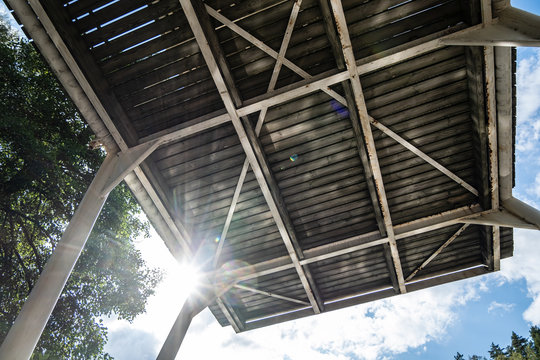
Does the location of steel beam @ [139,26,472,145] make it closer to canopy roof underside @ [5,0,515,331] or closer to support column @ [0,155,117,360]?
canopy roof underside @ [5,0,515,331]

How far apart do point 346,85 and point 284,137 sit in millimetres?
1516

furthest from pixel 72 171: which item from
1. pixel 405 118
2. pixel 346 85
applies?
pixel 405 118

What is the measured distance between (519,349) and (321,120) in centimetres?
7173

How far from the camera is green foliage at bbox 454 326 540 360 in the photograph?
47869 millimetres

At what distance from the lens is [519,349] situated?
5688cm

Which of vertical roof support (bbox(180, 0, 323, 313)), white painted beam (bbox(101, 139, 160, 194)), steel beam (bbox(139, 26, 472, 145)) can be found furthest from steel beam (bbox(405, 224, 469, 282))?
white painted beam (bbox(101, 139, 160, 194))

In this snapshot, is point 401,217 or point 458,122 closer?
point 458,122

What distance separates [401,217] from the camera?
7273 millimetres

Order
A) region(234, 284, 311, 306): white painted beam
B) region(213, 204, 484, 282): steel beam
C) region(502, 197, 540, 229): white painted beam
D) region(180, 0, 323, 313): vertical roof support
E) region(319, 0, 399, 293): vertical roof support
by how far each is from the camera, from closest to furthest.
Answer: region(180, 0, 323, 313): vertical roof support, region(319, 0, 399, 293): vertical roof support, region(502, 197, 540, 229): white painted beam, region(213, 204, 484, 282): steel beam, region(234, 284, 311, 306): white painted beam

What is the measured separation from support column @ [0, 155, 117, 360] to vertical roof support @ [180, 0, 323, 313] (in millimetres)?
2354

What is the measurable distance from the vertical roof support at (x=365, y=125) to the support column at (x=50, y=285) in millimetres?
4233

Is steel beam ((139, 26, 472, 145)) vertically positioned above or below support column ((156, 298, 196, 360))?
above

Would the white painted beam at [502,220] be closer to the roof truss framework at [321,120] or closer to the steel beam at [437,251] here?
the roof truss framework at [321,120]

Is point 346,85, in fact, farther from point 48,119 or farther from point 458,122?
point 48,119
